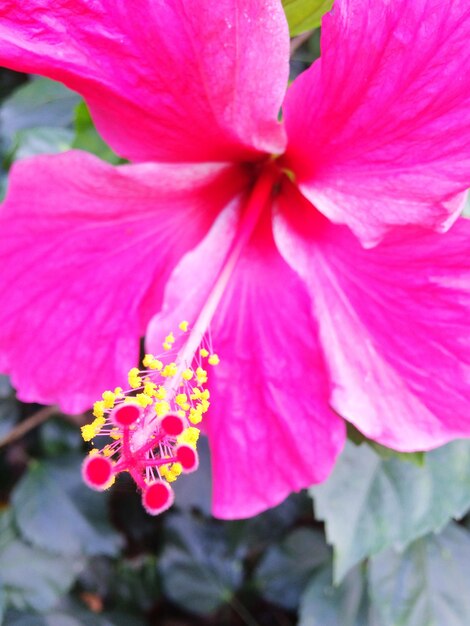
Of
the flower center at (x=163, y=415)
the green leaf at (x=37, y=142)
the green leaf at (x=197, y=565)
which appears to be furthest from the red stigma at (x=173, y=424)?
the green leaf at (x=197, y=565)

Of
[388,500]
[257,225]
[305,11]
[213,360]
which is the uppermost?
[305,11]

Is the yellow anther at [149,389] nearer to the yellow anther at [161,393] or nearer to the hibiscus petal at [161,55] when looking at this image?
the yellow anther at [161,393]

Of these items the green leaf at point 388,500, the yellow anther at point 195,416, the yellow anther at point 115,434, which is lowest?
the green leaf at point 388,500

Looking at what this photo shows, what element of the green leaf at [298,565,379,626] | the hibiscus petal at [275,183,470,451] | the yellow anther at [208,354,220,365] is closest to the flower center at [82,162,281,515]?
the yellow anther at [208,354,220,365]

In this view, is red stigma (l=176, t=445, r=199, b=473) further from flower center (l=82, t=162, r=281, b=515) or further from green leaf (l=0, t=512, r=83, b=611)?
green leaf (l=0, t=512, r=83, b=611)

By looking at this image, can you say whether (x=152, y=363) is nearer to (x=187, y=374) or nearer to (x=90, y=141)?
(x=187, y=374)

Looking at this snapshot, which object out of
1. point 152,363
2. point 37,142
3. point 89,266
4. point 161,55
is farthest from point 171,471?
point 37,142

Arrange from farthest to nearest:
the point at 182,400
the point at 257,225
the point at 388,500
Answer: the point at 388,500 < the point at 257,225 < the point at 182,400

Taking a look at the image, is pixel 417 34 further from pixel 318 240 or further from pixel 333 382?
pixel 333 382
